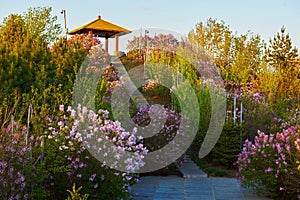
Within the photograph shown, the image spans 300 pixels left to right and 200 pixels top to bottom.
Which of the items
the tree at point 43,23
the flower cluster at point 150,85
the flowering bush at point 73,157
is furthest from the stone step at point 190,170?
the tree at point 43,23

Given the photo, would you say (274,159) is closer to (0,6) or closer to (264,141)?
(264,141)

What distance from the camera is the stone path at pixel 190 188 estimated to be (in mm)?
5605

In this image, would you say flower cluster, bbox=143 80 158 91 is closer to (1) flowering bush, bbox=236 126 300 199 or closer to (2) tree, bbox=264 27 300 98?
(2) tree, bbox=264 27 300 98

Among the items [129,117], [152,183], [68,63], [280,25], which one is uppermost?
[280,25]

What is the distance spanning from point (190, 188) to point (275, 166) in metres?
Result: 1.26

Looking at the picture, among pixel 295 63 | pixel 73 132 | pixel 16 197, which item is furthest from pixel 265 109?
pixel 295 63

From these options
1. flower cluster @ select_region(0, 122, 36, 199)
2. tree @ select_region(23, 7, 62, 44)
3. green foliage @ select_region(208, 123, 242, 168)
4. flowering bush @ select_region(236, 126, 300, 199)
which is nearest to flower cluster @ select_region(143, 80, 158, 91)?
green foliage @ select_region(208, 123, 242, 168)

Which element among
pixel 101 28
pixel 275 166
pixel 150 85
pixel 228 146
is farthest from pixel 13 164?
pixel 101 28

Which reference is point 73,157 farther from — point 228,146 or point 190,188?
point 228,146

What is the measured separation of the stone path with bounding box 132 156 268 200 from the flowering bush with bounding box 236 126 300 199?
240 mm

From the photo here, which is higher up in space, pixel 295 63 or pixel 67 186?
pixel 295 63

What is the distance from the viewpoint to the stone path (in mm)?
5605

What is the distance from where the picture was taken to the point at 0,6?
18.7 metres

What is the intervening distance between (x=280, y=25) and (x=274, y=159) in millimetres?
11250
